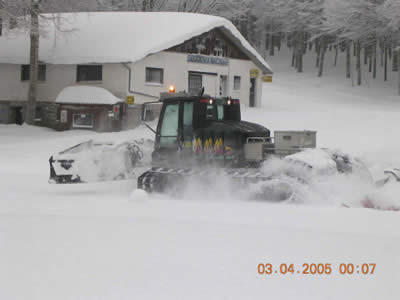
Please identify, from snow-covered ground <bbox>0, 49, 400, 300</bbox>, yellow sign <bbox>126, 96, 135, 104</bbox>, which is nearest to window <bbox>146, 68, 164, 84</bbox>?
yellow sign <bbox>126, 96, 135, 104</bbox>

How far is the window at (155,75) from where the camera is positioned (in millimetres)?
28469

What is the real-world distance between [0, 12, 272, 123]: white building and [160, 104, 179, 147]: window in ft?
48.5

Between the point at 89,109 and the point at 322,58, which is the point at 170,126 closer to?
the point at 89,109

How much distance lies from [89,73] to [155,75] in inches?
147

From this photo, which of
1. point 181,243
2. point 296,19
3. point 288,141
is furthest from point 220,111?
point 296,19

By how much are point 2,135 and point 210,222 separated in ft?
65.9

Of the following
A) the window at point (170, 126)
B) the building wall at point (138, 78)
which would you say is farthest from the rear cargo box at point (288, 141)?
the building wall at point (138, 78)

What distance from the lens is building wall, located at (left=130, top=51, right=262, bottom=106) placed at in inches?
1096

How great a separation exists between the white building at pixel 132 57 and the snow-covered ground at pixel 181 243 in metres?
14.7

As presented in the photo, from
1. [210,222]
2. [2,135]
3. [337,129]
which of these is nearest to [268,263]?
[210,222]

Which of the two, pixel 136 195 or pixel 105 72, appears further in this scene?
pixel 105 72

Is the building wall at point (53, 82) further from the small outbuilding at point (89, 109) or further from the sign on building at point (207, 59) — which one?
the sign on building at point (207, 59)

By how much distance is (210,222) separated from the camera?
827 centimetres

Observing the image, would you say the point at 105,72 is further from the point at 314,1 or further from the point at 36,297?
the point at 314,1
